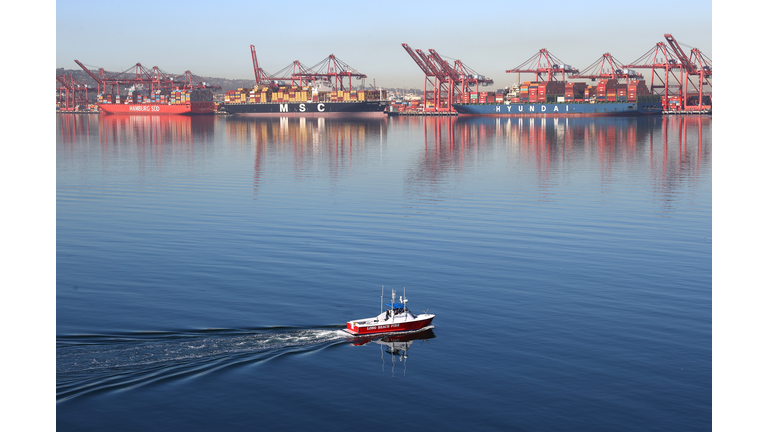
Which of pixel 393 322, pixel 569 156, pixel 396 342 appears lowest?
pixel 396 342

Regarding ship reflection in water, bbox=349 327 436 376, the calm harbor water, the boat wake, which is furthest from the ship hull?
the boat wake

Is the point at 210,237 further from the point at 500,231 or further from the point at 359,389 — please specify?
the point at 359,389

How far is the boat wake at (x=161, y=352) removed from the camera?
69.9 feet

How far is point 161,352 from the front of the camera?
23.4 metres

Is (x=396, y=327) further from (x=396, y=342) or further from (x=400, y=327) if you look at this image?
(x=396, y=342)

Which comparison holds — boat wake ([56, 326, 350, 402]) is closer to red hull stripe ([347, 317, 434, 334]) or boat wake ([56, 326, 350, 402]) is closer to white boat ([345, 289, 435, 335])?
white boat ([345, 289, 435, 335])

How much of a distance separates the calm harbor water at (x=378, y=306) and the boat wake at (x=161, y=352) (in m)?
0.08

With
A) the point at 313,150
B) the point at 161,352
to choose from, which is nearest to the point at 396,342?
the point at 161,352

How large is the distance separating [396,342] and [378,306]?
3217mm

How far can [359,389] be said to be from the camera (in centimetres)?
2136

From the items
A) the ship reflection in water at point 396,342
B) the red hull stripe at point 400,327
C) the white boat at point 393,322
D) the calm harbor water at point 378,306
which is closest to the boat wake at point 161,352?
the calm harbor water at point 378,306
